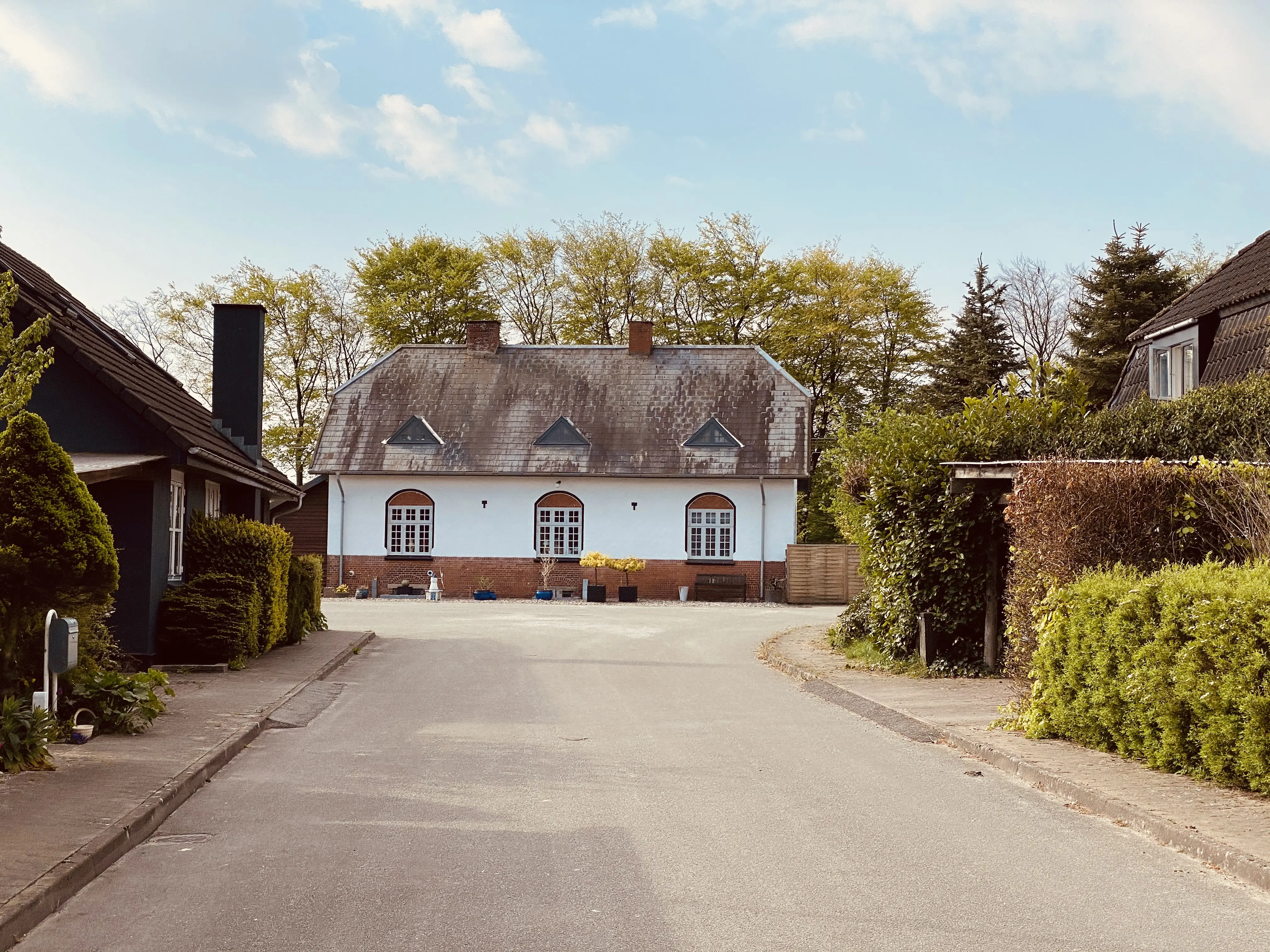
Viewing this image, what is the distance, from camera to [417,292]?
181 feet

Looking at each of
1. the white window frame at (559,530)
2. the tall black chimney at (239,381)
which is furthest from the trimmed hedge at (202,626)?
the white window frame at (559,530)

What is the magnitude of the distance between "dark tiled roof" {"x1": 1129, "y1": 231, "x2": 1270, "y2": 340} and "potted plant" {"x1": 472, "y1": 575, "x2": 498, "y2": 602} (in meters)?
22.6

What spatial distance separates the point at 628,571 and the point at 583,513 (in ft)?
8.12

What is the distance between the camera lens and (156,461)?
16688mm

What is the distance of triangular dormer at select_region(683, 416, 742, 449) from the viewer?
1667 inches

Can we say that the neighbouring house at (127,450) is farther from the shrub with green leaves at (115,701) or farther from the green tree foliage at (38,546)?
the green tree foliage at (38,546)

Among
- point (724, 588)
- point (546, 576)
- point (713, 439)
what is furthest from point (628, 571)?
point (713, 439)

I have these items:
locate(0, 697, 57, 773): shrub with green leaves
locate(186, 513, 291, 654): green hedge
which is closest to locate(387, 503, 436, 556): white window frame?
locate(186, 513, 291, 654): green hedge

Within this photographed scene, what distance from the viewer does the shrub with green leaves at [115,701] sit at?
36.7 feet

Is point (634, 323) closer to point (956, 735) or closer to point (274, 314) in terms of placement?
point (274, 314)

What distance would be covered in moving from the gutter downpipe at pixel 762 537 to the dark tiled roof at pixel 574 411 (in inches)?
31.3

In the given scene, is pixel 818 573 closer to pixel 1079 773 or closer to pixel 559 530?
pixel 559 530

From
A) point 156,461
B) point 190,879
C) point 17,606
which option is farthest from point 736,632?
point 190,879

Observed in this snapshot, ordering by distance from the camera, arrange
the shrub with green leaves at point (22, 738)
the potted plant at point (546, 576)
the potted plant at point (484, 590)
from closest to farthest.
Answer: the shrub with green leaves at point (22, 738) → the potted plant at point (546, 576) → the potted plant at point (484, 590)
